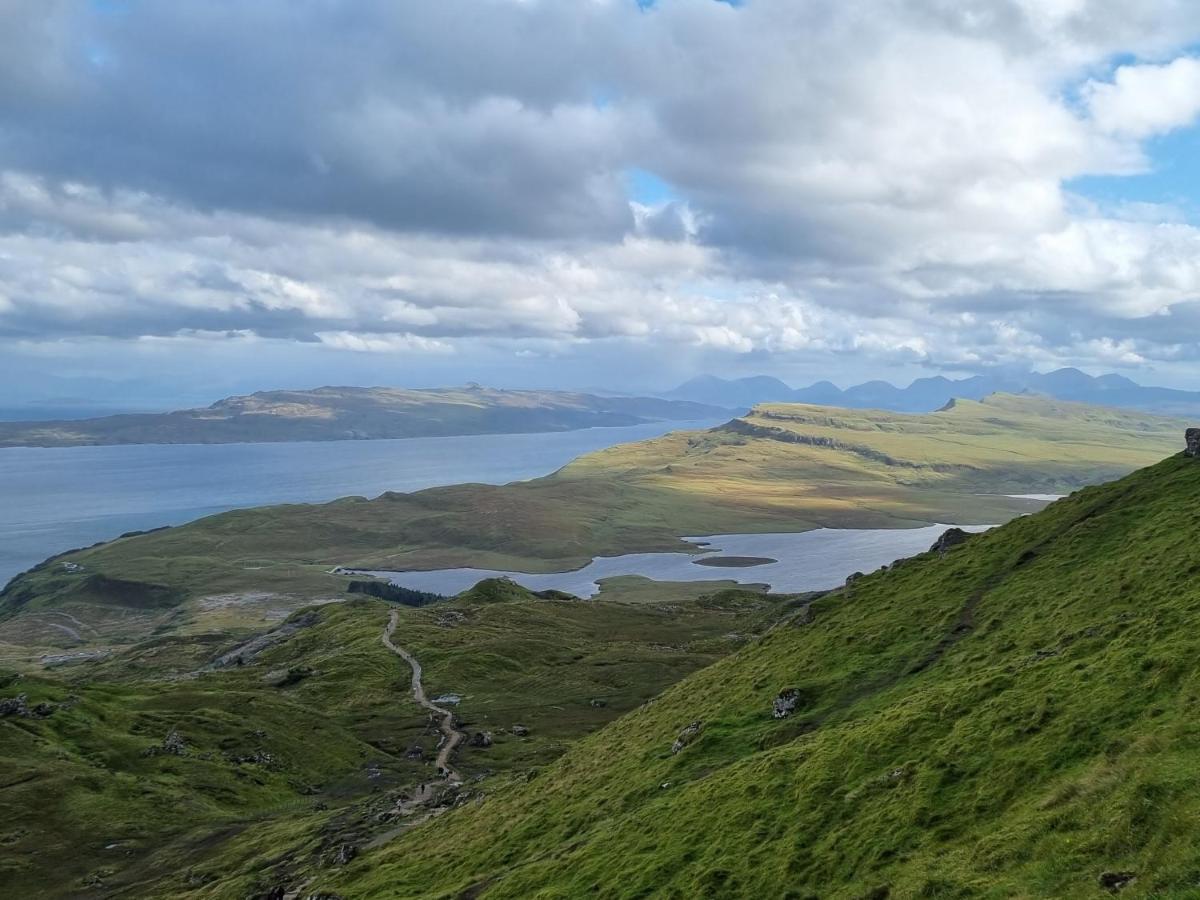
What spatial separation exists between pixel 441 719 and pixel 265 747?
993 inches

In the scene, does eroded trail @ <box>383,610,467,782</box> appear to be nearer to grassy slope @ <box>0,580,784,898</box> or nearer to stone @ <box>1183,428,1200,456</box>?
grassy slope @ <box>0,580,784,898</box>

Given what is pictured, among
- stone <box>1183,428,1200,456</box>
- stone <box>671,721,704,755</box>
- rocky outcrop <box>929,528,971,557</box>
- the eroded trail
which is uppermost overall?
stone <box>1183,428,1200,456</box>

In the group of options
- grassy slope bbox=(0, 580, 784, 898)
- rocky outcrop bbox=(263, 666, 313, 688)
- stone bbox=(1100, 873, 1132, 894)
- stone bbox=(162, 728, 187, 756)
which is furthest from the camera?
rocky outcrop bbox=(263, 666, 313, 688)

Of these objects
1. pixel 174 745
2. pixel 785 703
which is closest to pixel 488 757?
pixel 174 745

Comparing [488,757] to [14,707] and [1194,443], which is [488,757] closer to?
[14,707]

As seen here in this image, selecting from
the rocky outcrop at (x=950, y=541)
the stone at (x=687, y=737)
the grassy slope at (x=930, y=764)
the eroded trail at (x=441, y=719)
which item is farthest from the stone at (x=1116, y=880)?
the eroded trail at (x=441, y=719)

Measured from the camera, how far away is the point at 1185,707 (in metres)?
30.7

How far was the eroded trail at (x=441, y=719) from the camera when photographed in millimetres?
94662

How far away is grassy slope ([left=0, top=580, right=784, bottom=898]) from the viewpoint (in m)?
69.2

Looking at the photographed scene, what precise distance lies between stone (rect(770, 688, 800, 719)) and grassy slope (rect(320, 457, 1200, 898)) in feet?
2.47

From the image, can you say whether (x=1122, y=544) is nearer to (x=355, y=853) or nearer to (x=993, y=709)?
(x=993, y=709)

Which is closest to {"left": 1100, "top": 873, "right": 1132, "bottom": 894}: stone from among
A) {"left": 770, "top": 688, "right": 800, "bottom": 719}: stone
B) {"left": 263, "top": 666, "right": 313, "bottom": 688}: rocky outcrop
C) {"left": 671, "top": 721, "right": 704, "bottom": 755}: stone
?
{"left": 770, "top": 688, "right": 800, "bottom": 719}: stone

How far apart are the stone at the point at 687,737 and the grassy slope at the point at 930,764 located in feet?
3.73

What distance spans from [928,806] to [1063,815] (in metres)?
6.85
